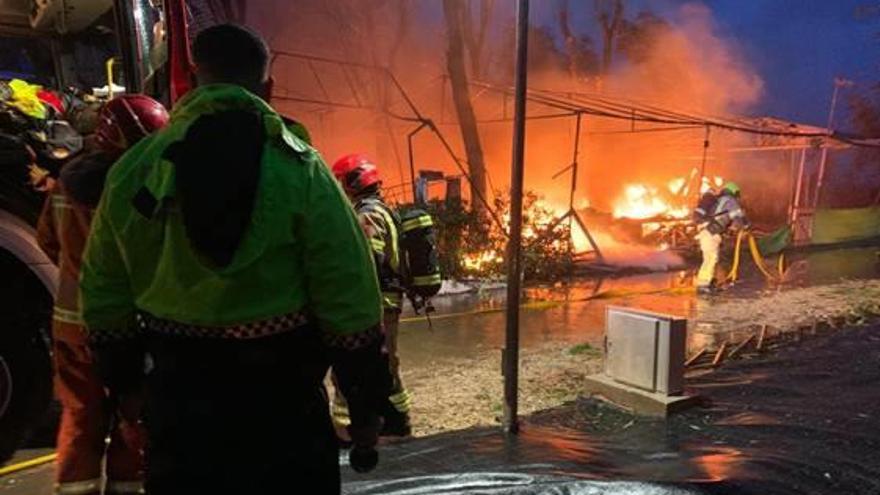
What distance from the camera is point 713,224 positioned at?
12039 millimetres

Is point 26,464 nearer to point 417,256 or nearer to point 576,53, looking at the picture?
point 417,256

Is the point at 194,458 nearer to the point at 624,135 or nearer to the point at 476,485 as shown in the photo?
the point at 476,485

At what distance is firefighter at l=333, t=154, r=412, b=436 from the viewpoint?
4773 millimetres

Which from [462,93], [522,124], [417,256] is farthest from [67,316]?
[462,93]

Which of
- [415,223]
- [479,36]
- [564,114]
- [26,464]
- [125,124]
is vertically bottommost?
[26,464]

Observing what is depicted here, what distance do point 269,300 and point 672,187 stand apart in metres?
21.8

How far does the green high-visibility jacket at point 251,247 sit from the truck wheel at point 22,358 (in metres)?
2.54

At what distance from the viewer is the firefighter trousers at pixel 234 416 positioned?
1974 mm

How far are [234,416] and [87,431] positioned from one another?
155 cm

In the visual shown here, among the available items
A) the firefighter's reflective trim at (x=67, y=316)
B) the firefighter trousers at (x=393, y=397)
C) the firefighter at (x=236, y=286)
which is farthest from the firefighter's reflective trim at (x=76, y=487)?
the firefighter trousers at (x=393, y=397)

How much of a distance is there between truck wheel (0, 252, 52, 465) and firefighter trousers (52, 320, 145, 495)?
45.0 inches

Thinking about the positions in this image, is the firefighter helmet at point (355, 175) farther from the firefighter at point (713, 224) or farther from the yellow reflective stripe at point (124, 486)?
the firefighter at point (713, 224)

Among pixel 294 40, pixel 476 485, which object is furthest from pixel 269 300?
pixel 294 40

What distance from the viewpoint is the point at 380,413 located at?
2170 mm
